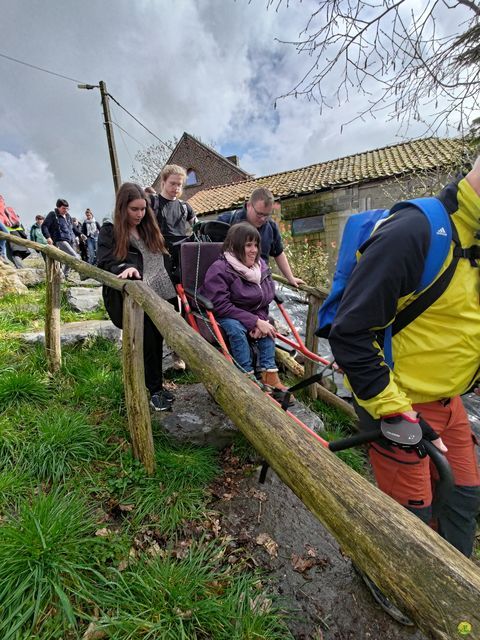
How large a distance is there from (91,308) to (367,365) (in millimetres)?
5506

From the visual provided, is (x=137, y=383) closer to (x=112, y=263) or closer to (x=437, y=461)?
(x=112, y=263)

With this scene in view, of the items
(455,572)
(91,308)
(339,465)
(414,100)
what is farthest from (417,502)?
(91,308)

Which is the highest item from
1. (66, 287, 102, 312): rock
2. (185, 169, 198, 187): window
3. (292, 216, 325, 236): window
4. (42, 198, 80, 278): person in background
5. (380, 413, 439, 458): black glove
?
(185, 169, 198, 187): window

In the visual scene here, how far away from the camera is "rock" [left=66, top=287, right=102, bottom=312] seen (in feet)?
19.2

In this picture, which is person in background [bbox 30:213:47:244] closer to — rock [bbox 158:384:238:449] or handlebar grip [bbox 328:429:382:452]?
rock [bbox 158:384:238:449]

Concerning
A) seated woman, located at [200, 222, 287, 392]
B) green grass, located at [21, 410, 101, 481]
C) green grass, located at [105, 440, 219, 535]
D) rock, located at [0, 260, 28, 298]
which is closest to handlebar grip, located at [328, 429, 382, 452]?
green grass, located at [105, 440, 219, 535]

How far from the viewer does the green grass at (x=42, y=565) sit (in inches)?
57.9

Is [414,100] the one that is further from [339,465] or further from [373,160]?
[373,160]

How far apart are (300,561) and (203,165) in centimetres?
2672

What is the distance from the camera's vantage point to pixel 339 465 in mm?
929

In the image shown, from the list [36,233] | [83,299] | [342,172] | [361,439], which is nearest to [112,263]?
[361,439]

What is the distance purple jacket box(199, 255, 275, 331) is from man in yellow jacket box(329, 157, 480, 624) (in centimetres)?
171

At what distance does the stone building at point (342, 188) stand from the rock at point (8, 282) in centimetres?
937

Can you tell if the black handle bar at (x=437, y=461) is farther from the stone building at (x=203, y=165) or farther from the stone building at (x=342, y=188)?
the stone building at (x=203, y=165)
